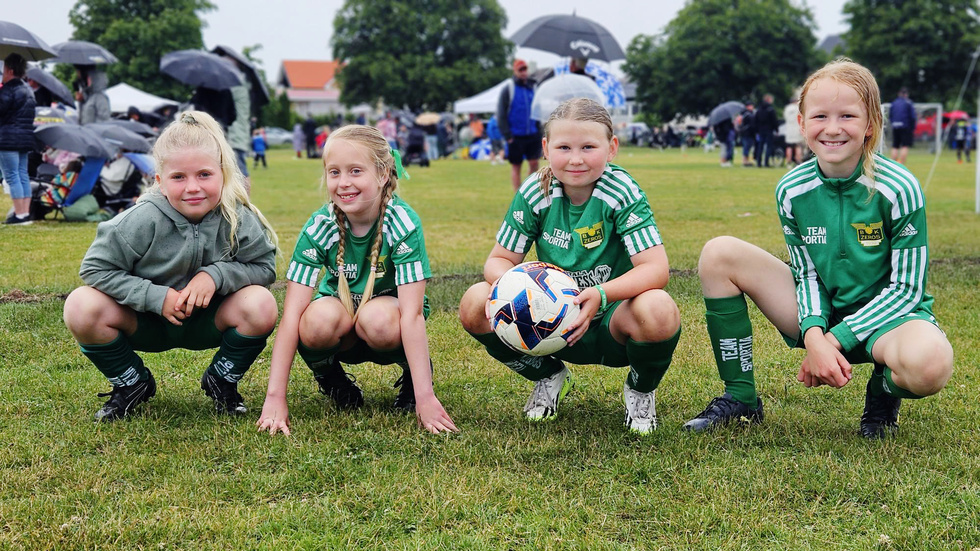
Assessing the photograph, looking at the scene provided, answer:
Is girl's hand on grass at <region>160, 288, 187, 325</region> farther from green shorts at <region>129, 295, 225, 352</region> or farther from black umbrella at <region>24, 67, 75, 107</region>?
black umbrella at <region>24, 67, 75, 107</region>

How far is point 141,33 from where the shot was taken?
52656 millimetres

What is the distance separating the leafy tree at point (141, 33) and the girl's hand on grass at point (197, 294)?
162 ft

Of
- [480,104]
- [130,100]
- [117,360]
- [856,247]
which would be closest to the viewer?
[856,247]

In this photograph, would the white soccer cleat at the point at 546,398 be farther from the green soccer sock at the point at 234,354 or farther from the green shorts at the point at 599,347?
the green soccer sock at the point at 234,354

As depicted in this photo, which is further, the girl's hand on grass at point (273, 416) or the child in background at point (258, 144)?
the child in background at point (258, 144)

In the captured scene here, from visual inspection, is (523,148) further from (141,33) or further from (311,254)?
(141,33)

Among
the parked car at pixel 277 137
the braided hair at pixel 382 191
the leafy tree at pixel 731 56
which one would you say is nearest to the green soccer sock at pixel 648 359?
the braided hair at pixel 382 191

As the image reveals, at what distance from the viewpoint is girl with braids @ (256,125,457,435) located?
11.3 ft

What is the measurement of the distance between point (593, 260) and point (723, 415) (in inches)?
30.0

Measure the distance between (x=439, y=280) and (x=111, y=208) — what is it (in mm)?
6106

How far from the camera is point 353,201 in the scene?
3.46m

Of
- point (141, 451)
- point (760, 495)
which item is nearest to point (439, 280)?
point (141, 451)

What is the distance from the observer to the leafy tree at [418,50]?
204 ft

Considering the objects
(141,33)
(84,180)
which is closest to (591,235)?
(84,180)
